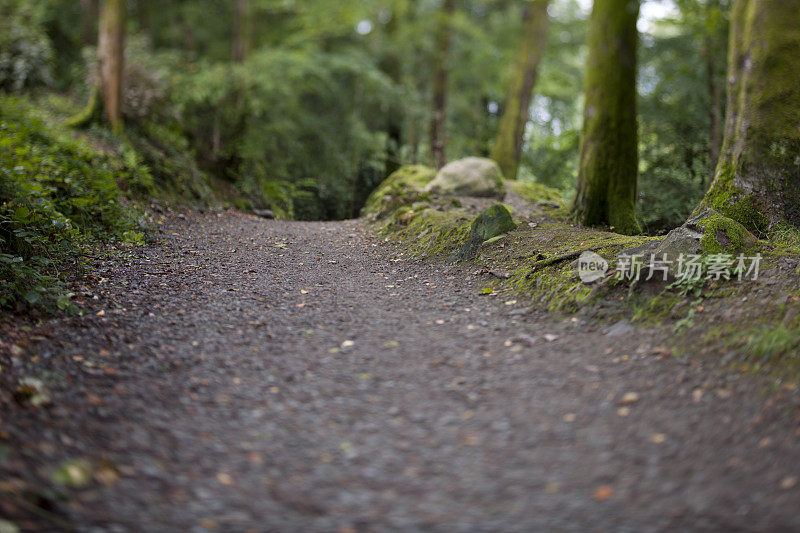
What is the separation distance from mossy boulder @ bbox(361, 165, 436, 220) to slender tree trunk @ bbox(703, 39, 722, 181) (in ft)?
16.0

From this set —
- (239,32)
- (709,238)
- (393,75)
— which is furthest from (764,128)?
(393,75)

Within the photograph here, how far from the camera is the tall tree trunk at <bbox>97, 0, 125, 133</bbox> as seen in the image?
393 inches

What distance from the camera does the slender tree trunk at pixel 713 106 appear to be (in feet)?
29.8

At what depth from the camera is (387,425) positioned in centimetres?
308

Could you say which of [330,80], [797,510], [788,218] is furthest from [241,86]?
[797,510]

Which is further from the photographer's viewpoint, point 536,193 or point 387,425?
point 536,193

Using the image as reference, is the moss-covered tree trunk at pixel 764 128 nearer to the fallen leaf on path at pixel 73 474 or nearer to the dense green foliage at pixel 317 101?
the dense green foliage at pixel 317 101

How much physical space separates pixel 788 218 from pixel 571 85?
14.5m

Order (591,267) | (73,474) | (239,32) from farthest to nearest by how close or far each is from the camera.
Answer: (239,32) → (591,267) → (73,474)

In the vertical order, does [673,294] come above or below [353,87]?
below

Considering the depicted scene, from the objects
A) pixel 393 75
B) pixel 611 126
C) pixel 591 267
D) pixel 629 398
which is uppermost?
pixel 393 75

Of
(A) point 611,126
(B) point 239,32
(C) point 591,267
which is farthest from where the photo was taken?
(B) point 239,32

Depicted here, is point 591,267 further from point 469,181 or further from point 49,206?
point 49,206

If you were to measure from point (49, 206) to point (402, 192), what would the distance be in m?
5.50
